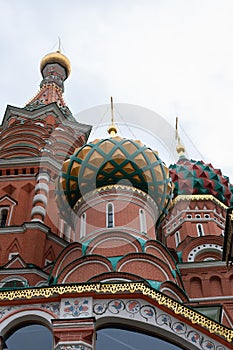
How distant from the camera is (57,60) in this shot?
90.1 feet

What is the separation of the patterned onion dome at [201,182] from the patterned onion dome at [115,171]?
20.9 ft

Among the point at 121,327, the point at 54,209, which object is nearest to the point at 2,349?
the point at 121,327

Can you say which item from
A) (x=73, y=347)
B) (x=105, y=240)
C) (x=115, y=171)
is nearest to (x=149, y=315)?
(x=73, y=347)

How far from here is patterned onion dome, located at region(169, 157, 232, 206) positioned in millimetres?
19297

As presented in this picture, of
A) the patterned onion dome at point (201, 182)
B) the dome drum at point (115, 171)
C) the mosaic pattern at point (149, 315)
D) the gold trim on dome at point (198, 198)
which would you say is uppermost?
the patterned onion dome at point (201, 182)

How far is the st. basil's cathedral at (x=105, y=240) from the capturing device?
718 cm

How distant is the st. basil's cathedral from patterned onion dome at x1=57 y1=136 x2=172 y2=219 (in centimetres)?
3

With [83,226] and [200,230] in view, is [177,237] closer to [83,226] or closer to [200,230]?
[200,230]

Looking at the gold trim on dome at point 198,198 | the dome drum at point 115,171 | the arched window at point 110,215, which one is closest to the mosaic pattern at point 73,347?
the arched window at point 110,215

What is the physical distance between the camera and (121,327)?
7.17m

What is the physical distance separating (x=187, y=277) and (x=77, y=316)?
8.05 m

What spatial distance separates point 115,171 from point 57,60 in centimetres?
1676

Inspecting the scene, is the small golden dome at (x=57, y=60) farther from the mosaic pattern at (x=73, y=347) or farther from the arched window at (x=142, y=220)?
the mosaic pattern at (x=73, y=347)

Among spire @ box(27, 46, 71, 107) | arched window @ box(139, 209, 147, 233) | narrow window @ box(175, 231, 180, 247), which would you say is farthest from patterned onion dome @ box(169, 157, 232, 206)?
arched window @ box(139, 209, 147, 233)
